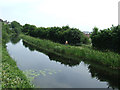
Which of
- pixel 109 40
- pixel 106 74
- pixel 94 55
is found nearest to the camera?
pixel 106 74

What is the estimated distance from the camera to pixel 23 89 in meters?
5.51

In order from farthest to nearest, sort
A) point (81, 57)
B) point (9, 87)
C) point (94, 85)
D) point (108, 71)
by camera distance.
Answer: point (81, 57), point (108, 71), point (94, 85), point (9, 87)

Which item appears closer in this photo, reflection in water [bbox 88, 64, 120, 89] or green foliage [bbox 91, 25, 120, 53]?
reflection in water [bbox 88, 64, 120, 89]

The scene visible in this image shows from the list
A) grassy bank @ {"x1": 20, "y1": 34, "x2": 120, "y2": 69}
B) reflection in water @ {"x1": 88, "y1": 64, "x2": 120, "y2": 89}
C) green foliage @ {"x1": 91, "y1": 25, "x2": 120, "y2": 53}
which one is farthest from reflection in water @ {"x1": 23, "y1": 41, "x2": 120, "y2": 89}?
green foliage @ {"x1": 91, "y1": 25, "x2": 120, "y2": 53}

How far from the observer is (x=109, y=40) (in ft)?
41.5

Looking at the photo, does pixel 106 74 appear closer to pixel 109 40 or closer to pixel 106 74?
pixel 106 74

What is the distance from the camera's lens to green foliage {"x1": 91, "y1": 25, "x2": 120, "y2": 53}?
457 inches

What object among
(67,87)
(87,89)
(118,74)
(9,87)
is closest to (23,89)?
(9,87)

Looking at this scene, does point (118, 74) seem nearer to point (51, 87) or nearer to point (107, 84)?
point (107, 84)

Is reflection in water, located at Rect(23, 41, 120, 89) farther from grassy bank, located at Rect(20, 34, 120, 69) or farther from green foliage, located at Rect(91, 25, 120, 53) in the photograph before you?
green foliage, located at Rect(91, 25, 120, 53)

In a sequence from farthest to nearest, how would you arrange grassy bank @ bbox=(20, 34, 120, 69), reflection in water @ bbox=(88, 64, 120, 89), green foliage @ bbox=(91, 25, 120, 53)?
green foliage @ bbox=(91, 25, 120, 53) < grassy bank @ bbox=(20, 34, 120, 69) < reflection in water @ bbox=(88, 64, 120, 89)

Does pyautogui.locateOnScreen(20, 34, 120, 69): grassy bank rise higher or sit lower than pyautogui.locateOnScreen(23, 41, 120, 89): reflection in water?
higher

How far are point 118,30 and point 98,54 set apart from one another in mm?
3134

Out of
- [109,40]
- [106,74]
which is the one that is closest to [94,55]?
[109,40]
